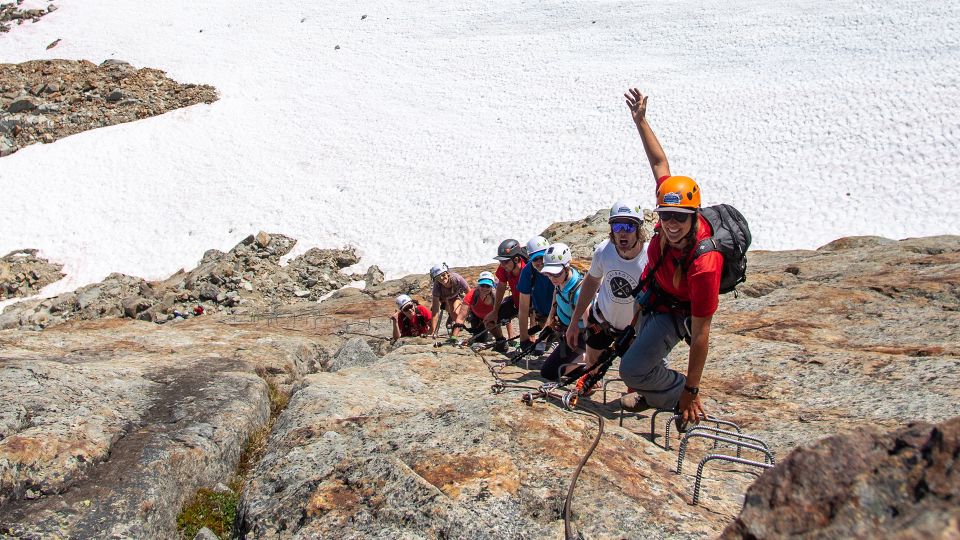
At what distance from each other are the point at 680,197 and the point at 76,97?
4219 centimetres

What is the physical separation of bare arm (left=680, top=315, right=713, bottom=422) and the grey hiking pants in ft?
1.92

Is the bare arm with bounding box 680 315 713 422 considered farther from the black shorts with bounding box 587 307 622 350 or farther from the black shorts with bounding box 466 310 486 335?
the black shorts with bounding box 466 310 486 335

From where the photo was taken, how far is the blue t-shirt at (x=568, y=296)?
28.5ft

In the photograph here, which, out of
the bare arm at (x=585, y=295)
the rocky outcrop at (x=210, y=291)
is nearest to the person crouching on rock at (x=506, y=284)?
the bare arm at (x=585, y=295)

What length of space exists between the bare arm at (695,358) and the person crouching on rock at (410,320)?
7875 millimetres

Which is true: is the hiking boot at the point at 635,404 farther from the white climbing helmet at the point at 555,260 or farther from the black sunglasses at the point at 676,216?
the white climbing helmet at the point at 555,260

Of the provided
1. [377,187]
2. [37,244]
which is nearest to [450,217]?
[377,187]

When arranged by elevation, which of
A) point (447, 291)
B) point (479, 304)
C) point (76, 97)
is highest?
point (76, 97)

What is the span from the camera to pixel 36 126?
3709cm

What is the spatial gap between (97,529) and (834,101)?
1307 inches

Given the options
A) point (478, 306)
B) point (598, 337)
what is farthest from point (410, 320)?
point (598, 337)

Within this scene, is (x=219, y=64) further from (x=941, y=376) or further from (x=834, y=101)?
(x=941, y=376)

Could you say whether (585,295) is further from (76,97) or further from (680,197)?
(76,97)

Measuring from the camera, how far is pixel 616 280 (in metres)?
7.04
